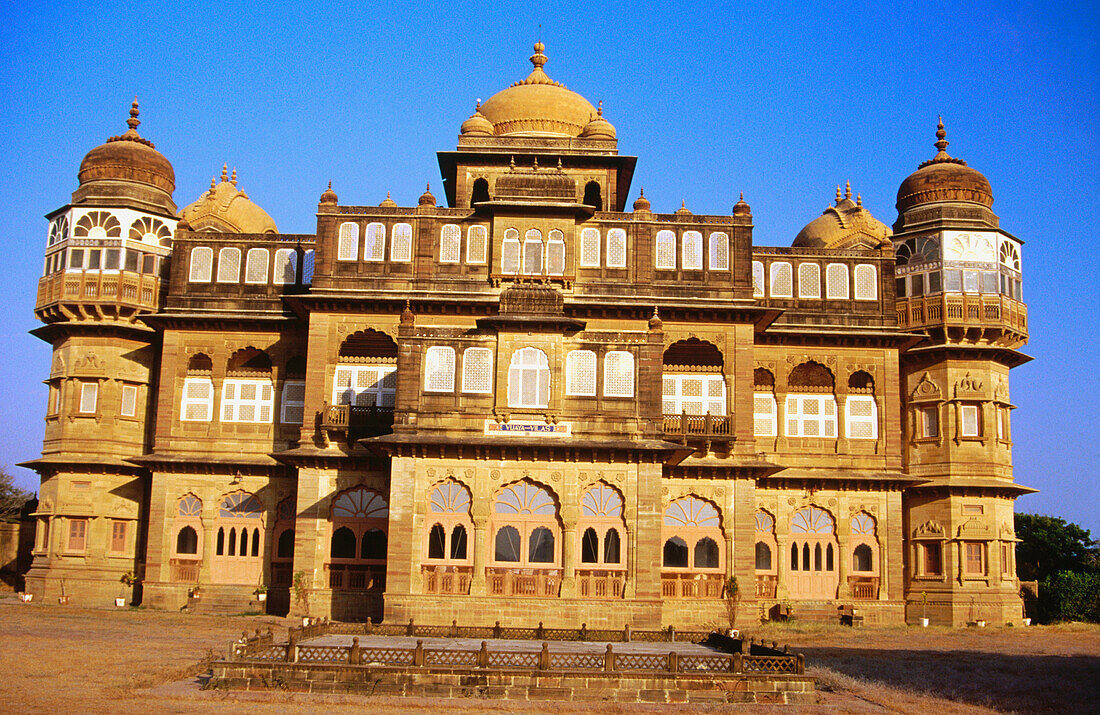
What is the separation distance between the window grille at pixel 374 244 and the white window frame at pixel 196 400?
7866mm

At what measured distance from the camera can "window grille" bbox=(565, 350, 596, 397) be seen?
34.3 meters

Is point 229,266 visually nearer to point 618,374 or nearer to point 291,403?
point 291,403

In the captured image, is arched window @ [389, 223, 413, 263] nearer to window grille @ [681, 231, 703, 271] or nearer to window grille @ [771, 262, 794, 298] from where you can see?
window grille @ [681, 231, 703, 271]

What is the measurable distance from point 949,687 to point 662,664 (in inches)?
250

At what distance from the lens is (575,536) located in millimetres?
33812

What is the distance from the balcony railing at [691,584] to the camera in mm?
37938

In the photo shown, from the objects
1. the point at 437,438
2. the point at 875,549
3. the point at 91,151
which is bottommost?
the point at 875,549

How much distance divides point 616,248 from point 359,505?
12.5 meters

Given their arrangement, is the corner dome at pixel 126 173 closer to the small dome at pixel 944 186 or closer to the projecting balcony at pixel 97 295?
the projecting balcony at pixel 97 295

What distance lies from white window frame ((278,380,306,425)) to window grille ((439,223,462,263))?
708cm

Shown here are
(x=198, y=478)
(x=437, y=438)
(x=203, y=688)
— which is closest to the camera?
(x=203, y=688)

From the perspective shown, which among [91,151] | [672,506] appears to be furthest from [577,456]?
[91,151]

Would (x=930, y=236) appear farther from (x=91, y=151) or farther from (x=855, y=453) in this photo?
(x=91, y=151)

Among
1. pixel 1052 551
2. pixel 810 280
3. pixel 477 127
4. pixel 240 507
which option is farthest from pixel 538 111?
pixel 1052 551
